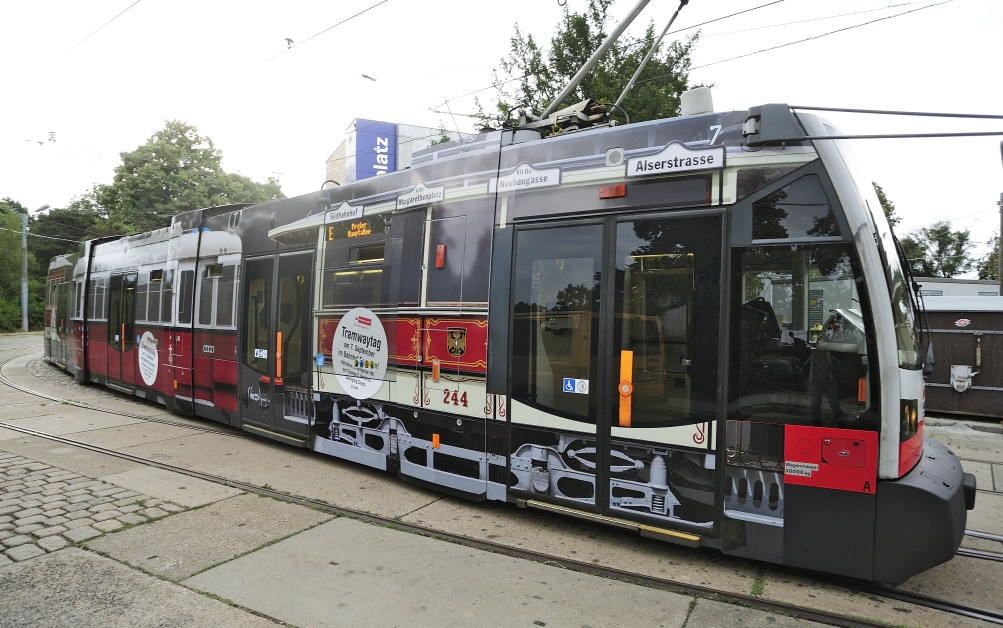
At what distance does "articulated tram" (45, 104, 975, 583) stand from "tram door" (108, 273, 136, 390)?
7.18 metres

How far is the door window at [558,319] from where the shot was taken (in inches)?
192

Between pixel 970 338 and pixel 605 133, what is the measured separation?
982 centimetres

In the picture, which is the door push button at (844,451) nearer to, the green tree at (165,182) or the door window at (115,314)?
the door window at (115,314)

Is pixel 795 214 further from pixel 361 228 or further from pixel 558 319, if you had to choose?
pixel 361 228

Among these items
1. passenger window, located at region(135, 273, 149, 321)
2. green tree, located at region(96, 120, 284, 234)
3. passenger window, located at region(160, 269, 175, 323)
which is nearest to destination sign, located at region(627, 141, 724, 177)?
passenger window, located at region(160, 269, 175, 323)

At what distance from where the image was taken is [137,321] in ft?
39.3

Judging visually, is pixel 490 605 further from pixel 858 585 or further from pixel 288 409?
pixel 288 409

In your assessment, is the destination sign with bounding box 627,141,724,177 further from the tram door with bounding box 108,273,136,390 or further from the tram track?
the tram door with bounding box 108,273,136,390

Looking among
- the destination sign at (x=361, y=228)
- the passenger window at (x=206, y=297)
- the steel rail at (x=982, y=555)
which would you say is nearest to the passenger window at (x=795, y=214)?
the steel rail at (x=982, y=555)

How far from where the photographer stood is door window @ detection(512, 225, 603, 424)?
4.89 meters

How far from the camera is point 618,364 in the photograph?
185 inches

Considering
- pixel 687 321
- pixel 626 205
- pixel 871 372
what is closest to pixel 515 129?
pixel 626 205

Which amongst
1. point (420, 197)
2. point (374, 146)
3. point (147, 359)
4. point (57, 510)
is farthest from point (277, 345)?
point (374, 146)

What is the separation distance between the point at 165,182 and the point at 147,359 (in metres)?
33.8
